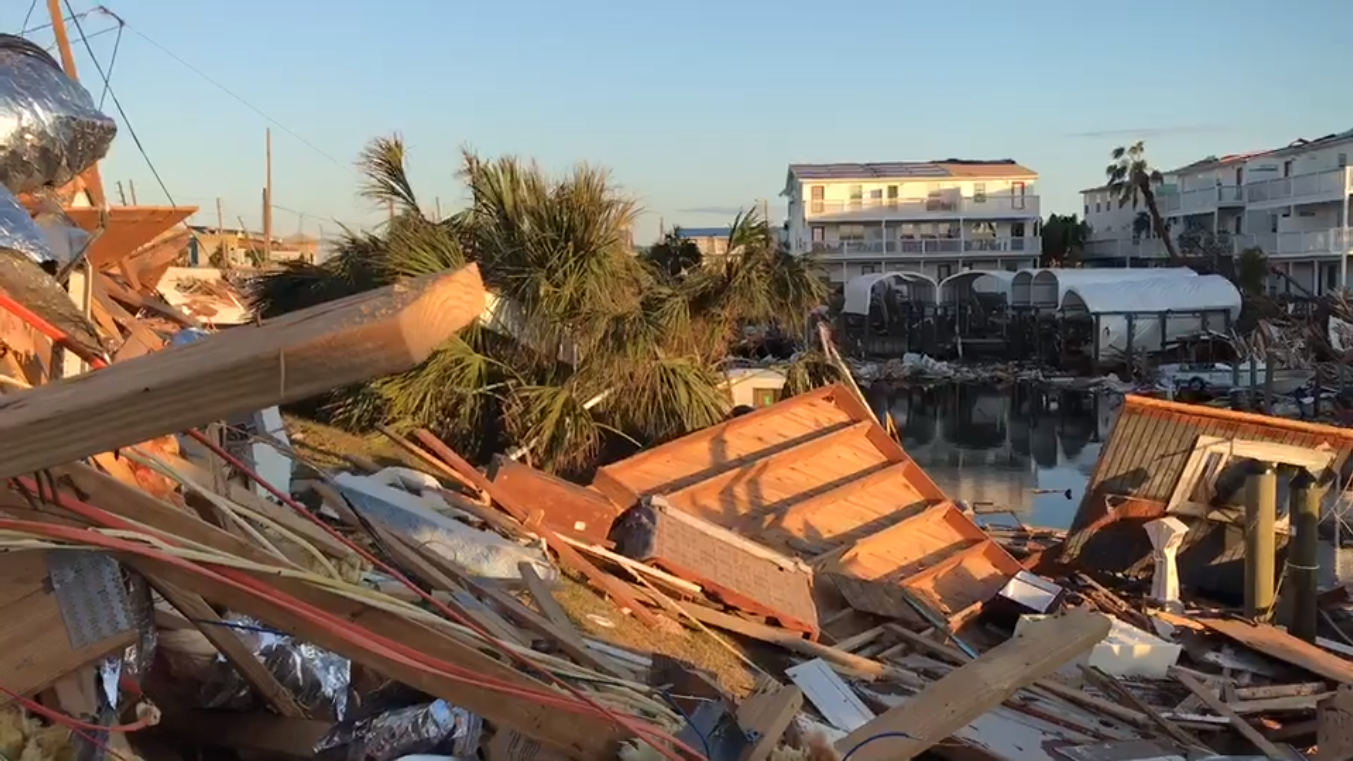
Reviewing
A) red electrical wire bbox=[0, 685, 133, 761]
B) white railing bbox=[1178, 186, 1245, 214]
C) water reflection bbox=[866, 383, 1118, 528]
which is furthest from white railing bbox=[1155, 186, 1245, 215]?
red electrical wire bbox=[0, 685, 133, 761]

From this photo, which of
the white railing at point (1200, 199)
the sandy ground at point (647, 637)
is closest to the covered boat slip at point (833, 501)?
the sandy ground at point (647, 637)

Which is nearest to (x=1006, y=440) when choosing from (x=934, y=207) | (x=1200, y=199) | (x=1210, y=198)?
(x=934, y=207)

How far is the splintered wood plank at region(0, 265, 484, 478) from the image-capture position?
147 centimetres

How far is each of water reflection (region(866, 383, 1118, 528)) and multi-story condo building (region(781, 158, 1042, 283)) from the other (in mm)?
22993

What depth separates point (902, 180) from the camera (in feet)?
222

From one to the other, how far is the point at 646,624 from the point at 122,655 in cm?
616

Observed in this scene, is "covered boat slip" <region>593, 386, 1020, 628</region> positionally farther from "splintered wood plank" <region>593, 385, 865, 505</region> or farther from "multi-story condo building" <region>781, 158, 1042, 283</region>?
"multi-story condo building" <region>781, 158, 1042, 283</region>

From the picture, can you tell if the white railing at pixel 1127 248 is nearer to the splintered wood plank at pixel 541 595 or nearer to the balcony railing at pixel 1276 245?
the balcony railing at pixel 1276 245

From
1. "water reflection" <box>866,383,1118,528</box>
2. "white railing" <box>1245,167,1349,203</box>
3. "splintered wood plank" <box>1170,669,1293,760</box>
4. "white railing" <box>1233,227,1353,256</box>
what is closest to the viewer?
"splintered wood plank" <box>1170,669,1293,760</box>

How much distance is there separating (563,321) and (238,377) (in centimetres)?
1185

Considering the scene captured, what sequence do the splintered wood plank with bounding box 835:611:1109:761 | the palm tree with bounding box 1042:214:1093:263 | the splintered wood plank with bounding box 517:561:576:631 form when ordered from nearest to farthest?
the splintered wood plank with bounding box 835:611:1109:761
the splintered wood plank with bounding box 517:561:576:631
the palm tree with bounding box 1042:214:1093:263

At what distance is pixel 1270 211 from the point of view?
60.6 meters

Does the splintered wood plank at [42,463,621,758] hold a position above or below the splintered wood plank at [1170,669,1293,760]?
above

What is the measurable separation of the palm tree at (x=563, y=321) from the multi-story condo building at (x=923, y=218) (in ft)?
172
